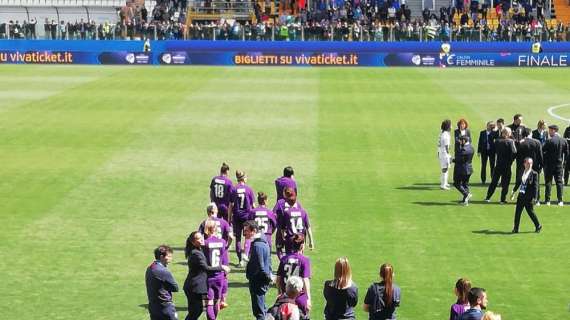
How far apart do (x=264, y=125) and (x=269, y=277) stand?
74.7ft

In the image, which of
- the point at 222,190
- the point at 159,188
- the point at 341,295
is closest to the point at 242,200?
the point at 222,190

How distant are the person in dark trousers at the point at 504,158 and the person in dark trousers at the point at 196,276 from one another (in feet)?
37.1

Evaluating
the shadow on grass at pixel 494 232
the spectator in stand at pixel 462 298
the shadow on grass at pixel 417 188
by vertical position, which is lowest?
the shadow on grass at pixel 417 188

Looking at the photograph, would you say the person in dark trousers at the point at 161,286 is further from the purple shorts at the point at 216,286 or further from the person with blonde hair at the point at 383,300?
the person with blonde hair at the point at 383,300

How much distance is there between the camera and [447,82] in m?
54.1

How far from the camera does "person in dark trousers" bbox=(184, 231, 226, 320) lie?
1427cm

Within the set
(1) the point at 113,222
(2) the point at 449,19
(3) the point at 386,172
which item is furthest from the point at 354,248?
(2) the point at 449,19

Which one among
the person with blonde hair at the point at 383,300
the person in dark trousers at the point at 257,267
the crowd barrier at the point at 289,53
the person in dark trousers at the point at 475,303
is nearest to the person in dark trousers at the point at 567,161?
the person in dark trousers at the point at 257,267

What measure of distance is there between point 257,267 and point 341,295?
234cm

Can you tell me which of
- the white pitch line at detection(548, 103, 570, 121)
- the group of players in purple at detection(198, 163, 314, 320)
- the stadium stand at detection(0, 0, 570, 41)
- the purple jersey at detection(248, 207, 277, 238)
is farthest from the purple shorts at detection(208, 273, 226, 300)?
the stadium stand at detection(0, 0, 570, 41)

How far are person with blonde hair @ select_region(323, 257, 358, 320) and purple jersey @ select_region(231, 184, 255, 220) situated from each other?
6.03m

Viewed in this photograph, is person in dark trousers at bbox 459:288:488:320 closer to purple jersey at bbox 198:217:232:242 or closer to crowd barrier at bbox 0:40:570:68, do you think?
purple jersey at bbox 198:217:232:242

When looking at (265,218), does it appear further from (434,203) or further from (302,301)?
(434,203)

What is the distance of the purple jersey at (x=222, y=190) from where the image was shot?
19.0 metres
